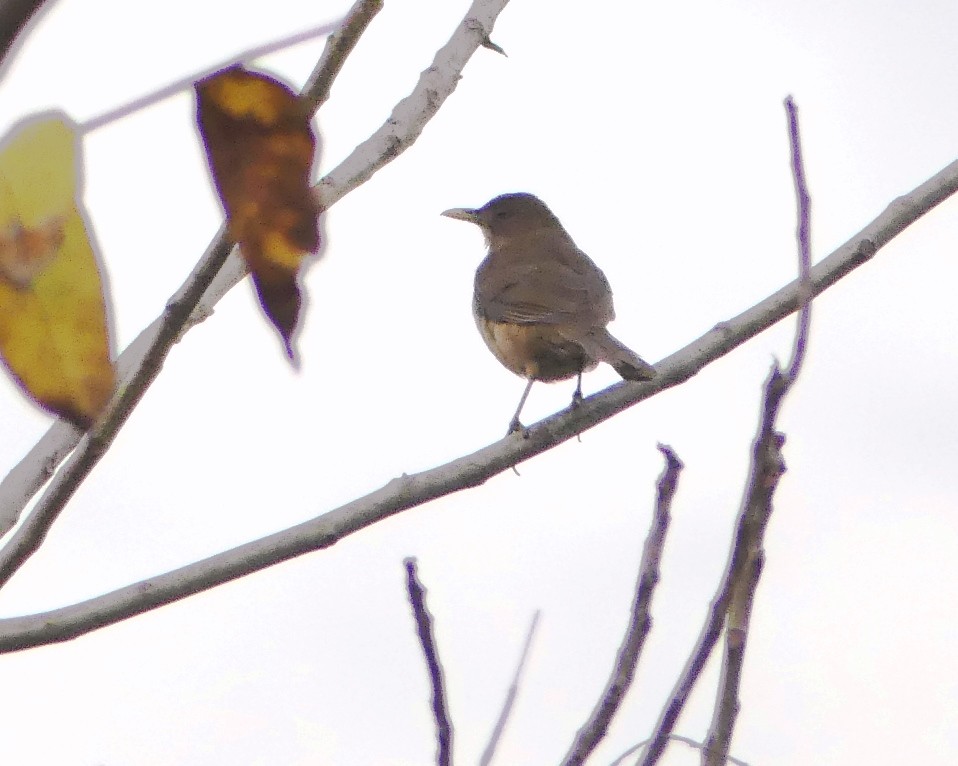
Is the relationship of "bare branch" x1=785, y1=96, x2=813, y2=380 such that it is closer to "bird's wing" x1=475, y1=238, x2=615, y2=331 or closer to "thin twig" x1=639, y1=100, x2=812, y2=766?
"thin twig" x1=639, y1=100, x2=812, y2=766

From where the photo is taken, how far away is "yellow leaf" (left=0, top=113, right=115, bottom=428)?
72cm

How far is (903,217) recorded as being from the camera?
7.48ft

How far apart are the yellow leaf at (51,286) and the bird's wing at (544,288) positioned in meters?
4.52

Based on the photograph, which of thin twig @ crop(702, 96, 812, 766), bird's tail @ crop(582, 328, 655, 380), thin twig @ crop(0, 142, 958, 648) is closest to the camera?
thin twig @ crop(702, 96, 812, 766)

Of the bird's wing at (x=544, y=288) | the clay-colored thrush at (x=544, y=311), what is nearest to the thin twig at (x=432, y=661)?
the clay-colored thrush at (x=544, y=311)

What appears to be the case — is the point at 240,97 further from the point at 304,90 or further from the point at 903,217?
the point at 903,217

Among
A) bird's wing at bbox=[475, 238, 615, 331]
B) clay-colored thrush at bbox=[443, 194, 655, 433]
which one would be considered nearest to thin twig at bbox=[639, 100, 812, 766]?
clay-colored thrush at bbox=[443, 194, 655, 433]

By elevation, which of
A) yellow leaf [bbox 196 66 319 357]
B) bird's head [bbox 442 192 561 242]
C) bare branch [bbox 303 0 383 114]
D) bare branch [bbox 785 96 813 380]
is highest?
bird's head [bbox 442 192 561 242]

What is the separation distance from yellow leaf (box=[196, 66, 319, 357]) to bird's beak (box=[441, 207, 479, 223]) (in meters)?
7.43

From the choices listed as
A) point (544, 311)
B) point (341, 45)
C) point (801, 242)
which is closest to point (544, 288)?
point (544, 311)

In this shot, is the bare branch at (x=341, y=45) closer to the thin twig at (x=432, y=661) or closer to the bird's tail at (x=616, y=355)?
the thin twig at (x=432, y=661)

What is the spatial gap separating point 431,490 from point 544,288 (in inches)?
152

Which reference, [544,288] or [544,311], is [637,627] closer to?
[544,311]

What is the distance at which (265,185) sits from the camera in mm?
794
